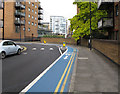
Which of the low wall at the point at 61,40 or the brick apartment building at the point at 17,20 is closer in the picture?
the low wall at the point at 61,40

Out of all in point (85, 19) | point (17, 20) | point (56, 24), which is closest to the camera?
point (85, 19)

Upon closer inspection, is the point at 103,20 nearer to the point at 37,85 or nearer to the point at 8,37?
the point at 37,85

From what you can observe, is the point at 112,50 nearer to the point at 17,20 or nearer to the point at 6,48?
the point at 6,48

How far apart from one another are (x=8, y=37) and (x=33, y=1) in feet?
65.7

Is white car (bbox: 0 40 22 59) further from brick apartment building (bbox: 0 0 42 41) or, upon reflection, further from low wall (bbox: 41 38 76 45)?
brick apartment building (bbox: 0 0 42 41)

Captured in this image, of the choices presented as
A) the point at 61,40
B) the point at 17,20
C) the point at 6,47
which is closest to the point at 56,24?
the point at 17,20

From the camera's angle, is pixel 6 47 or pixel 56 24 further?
pixel 56 24

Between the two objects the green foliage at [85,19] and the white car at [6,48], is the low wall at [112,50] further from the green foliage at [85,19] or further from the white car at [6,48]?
the green foliage at [85,19]

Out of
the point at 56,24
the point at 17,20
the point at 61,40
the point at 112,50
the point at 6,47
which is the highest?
the point at 56,24

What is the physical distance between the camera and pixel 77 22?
1095 inches

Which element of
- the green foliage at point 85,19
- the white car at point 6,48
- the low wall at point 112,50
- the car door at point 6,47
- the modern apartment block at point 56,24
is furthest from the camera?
the modern apartment block at point 56,24

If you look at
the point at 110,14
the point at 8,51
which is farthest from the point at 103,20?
the point at 8,51

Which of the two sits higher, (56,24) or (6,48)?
(56,24)

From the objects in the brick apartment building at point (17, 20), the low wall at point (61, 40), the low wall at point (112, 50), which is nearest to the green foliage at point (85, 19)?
the low wall at point (61, 40)
